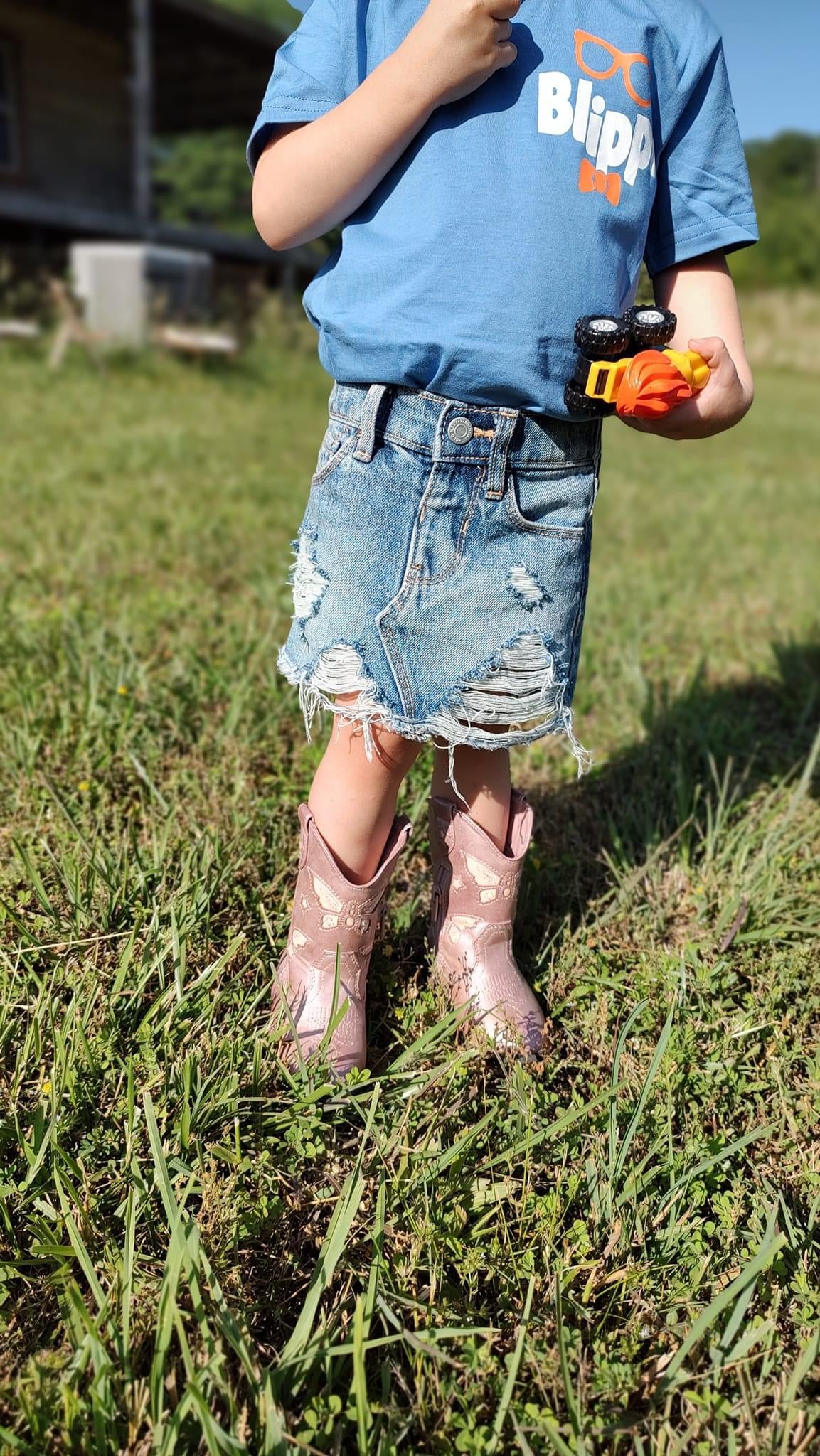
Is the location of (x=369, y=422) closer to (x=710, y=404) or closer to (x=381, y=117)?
(x=381, y=117)

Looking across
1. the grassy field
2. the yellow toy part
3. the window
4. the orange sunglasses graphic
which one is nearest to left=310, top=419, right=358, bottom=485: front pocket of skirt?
the yellow toy part

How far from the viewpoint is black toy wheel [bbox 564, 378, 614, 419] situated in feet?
4.06

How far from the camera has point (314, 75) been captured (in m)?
1.22

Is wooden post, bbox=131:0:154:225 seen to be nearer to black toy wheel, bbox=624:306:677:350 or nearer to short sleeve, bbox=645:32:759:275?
short sleeve, bbox=645:32:759:275

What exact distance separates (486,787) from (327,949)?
33 centimetres

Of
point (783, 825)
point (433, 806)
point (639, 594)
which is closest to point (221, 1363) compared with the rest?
point (433, 806)

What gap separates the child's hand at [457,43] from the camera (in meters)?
1.10

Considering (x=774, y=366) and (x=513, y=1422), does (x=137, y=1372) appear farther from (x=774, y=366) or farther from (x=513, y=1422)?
(x=774, y=366)

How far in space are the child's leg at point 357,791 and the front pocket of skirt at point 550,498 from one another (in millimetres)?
333

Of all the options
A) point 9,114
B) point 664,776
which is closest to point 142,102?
point 9,114

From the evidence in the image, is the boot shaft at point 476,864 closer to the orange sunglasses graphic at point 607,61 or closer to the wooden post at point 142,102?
the orange sunglasses graphic at point 607,61

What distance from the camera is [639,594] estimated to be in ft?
11.8

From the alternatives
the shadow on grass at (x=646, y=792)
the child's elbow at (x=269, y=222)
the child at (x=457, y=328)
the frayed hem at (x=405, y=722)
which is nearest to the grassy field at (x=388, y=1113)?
the shadow on grass at (x=646, y=792)

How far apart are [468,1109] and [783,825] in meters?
0.88
